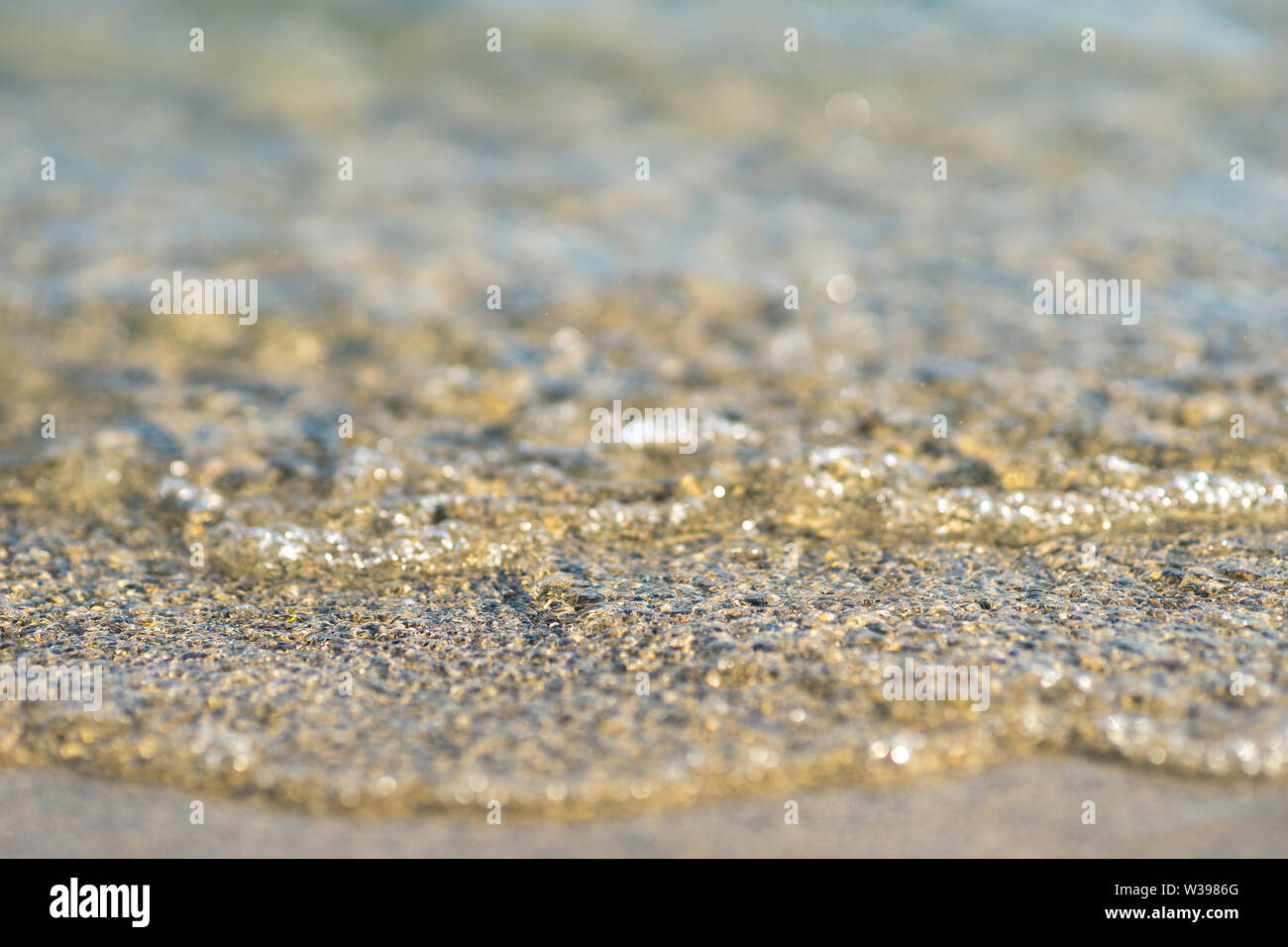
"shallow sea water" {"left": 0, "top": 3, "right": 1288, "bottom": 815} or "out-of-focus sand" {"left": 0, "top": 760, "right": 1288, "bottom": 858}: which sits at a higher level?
"shallow sea water" {"left": 0, "top": 3, "right": 1288, "bottom": 815}

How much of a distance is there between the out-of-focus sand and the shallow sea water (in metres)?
0.05

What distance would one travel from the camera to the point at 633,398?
3.25 meters

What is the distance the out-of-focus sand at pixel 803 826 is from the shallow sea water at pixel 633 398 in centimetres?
5

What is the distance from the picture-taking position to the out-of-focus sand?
1.74 metres

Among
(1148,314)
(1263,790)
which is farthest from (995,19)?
(1263,790)

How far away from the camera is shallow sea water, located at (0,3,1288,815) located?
6.57ft

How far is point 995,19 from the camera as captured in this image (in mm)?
5832

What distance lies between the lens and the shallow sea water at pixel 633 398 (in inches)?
78.8

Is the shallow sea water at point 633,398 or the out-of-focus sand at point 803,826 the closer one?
the out-of-focus sand at point 803,826

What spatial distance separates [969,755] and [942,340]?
6.01ft

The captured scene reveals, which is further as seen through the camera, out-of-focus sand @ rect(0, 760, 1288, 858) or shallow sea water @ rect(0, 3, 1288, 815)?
shallow sea water @ rect(0, 3, 1288, 815)

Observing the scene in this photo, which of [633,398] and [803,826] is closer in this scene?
[803,826]

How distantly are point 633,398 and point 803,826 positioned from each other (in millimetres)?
1667
